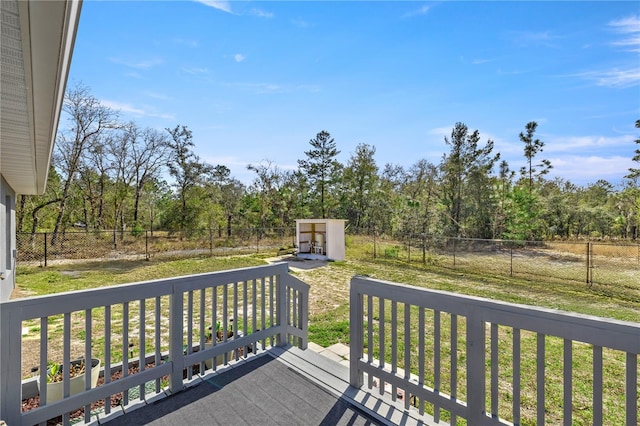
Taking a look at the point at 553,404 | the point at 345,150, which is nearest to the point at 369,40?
the point at 553,404

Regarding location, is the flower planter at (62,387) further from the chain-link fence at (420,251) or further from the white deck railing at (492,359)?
the chain-link fence at (420,251)

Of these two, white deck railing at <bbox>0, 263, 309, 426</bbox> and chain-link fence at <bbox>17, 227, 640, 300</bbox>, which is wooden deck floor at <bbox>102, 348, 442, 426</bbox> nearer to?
white deck railing at <bbox>0, 263, 309, 426</bbox>

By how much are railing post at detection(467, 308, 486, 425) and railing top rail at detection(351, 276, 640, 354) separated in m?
0.04

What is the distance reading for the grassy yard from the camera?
3311 mm

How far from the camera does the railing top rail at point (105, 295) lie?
156 cm

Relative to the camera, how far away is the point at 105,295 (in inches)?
71.4

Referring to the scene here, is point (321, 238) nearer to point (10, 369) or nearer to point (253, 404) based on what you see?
point (253, 404)

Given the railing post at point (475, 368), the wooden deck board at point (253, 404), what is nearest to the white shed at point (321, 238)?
the wooden deck board at point (253, 404)

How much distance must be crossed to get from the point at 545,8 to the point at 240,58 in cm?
538

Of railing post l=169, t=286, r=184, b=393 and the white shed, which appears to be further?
the white shed

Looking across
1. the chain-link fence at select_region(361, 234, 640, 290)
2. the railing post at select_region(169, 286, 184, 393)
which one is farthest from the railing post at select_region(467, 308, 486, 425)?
the chain-link fence at select_region(361, 234, 640, 290)

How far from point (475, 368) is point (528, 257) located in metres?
13.4

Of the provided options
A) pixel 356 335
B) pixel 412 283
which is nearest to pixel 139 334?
pixel 356 335

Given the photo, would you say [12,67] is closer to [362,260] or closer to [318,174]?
[362,260]
